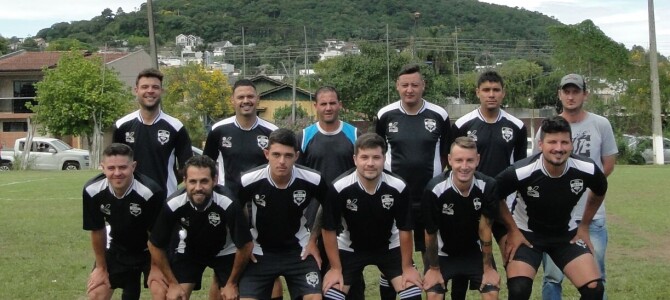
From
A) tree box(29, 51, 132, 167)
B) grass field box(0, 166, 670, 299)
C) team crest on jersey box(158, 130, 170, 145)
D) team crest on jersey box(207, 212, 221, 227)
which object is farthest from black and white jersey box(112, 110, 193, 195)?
A: tree box(29, 51, 132, 167)

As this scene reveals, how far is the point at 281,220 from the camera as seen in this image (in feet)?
24.6

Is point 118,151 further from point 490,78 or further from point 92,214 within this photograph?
point 490,78

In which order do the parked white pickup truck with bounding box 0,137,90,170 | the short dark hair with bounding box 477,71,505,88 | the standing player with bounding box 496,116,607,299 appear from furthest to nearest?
1. the parked white pickup truck with bounding box 0,137,90,170
2. the short dark hair with bounding box 477,71,505,88
3. the standing player with bounding box 496,116,607,299

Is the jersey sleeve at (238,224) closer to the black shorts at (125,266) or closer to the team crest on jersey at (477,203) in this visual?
the black shorts at (125,266)

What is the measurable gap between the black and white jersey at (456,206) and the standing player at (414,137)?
Answer: 51cm

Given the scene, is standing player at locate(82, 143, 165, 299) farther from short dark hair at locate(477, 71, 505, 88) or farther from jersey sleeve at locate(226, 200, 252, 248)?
short dark hair at locate(477, 71, 505, 88)

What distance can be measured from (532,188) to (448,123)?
3.81 ft

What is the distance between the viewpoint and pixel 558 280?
792 centimetres

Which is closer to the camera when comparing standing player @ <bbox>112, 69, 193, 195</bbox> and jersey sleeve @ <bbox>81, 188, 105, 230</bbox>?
jersey sleeve @ <bbox>81, 188, 105, 230</bbox>

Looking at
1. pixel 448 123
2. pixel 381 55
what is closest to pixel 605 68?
pixel 381 55

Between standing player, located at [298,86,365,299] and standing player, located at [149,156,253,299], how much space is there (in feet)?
2.88

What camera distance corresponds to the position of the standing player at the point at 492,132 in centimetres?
782

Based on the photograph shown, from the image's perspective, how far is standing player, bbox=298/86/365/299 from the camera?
793cm

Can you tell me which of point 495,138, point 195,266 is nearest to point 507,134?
point 495,138
